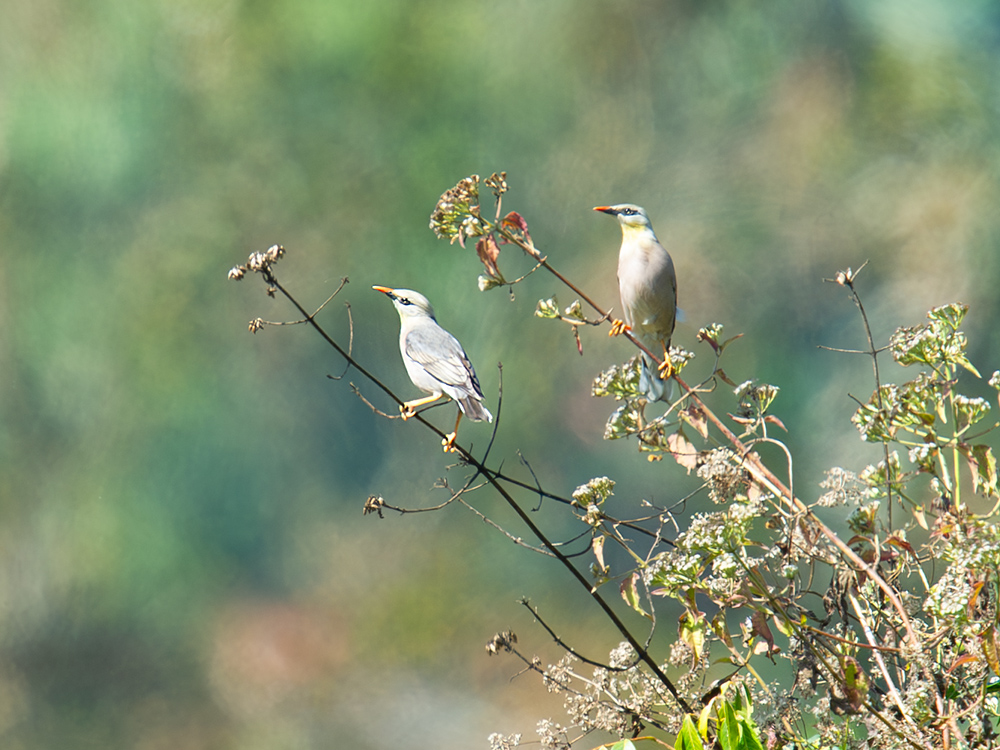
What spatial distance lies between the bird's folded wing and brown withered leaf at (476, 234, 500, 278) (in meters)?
0.37

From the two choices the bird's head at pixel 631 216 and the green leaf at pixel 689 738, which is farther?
the bird's head at pixel 631 216

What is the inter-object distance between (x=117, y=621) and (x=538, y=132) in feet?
3.85

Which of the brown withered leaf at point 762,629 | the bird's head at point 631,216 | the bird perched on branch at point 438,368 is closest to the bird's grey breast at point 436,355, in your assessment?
the bird perched on branch at point 438,368

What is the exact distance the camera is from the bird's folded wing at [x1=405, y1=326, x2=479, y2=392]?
1269 millimetres

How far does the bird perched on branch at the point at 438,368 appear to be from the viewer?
1248mm

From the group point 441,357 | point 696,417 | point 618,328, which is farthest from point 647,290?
point 696,417

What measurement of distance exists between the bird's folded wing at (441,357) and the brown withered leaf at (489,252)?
367 mm

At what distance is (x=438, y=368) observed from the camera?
129 cm

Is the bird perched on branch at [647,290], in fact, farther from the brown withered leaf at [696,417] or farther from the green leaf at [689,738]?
the green leaf at [689,738]

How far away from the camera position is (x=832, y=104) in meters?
1.65

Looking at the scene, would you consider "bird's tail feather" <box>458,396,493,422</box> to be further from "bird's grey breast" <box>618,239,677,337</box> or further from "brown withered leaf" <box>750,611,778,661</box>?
"brown withered leaf" <box>750,611,778,661</box>

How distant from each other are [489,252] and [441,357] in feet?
1.38

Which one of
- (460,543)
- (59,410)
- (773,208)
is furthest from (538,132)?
(59,410)

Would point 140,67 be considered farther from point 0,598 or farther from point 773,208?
point 773,208
